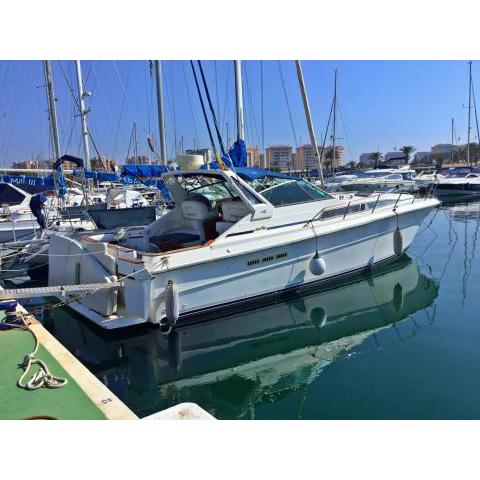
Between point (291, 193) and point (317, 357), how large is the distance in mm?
3302

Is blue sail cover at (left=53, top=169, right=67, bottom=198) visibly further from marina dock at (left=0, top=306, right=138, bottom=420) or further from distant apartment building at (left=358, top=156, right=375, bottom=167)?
distant apartment building at (left=358, top=156, right=375, bottom=167)

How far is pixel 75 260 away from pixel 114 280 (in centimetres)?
127

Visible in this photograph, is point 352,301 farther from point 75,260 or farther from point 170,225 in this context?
point 75,260

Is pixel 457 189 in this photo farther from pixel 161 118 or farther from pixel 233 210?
pixel 233 210

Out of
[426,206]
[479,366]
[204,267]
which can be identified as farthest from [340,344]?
[426,206]

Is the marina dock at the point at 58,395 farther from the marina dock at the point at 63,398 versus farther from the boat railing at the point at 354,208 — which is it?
the boat railing at the point at 354,208

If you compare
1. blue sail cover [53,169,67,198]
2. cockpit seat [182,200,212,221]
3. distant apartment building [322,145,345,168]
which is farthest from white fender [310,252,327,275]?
distant apartment building [322,145,345,168]

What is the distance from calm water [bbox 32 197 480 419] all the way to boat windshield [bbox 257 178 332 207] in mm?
1738

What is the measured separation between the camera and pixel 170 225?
823 centimetres

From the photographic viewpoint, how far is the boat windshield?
298 inches

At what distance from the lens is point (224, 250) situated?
644 centimetres

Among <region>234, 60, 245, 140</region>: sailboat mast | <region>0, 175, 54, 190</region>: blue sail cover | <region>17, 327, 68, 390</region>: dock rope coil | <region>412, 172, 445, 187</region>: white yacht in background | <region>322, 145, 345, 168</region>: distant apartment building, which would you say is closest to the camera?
<region>17, 327, 68, 390</region>: dock rope coil

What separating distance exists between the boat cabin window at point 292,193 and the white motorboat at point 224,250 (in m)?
0.02
